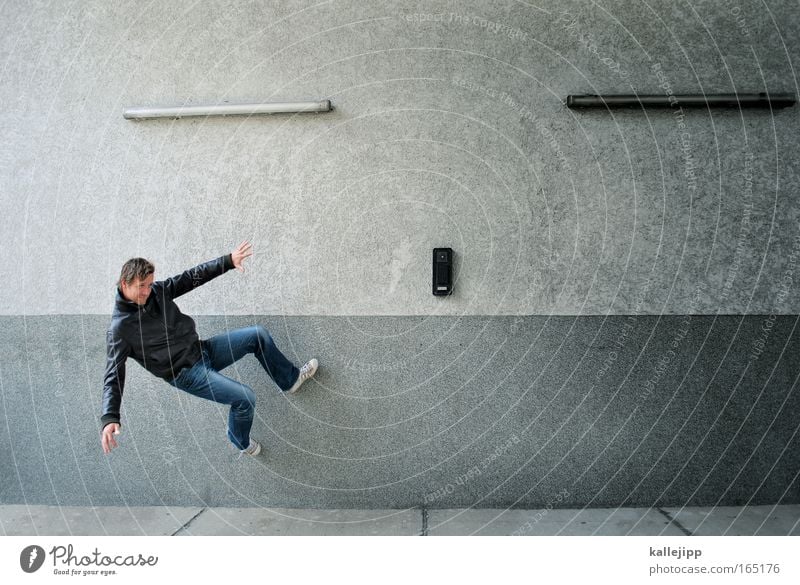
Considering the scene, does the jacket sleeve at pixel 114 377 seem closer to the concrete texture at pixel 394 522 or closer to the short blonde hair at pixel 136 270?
the short blonde hair at pixel 136 270

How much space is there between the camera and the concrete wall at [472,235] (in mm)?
4883

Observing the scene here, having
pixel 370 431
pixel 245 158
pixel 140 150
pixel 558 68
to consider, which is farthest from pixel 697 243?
pixel 140 150

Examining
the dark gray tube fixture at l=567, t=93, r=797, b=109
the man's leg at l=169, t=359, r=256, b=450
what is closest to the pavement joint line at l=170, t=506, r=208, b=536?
the man's leg at l=169, t=359, r=256, b=450

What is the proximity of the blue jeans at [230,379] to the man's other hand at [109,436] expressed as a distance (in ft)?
1.71

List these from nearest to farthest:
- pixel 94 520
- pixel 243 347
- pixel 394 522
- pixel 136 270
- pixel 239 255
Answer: pixel 136 270 → pixel 239 255 → pixel 243 347 → pixel 394 522 → pixel 94 520

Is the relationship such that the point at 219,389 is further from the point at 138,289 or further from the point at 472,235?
the point at 472,235

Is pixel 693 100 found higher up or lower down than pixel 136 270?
higher up

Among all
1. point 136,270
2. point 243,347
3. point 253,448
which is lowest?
point 253,448

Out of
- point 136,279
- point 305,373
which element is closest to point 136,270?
Result: point 136,279

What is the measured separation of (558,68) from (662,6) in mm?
779

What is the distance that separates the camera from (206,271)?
445 cm

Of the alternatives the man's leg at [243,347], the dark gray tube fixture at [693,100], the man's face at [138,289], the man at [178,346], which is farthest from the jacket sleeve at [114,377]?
the dark gray tube fixture at [693,100]

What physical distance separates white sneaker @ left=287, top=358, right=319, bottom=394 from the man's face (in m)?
1.10

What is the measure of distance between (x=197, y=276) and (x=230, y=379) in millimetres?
666
